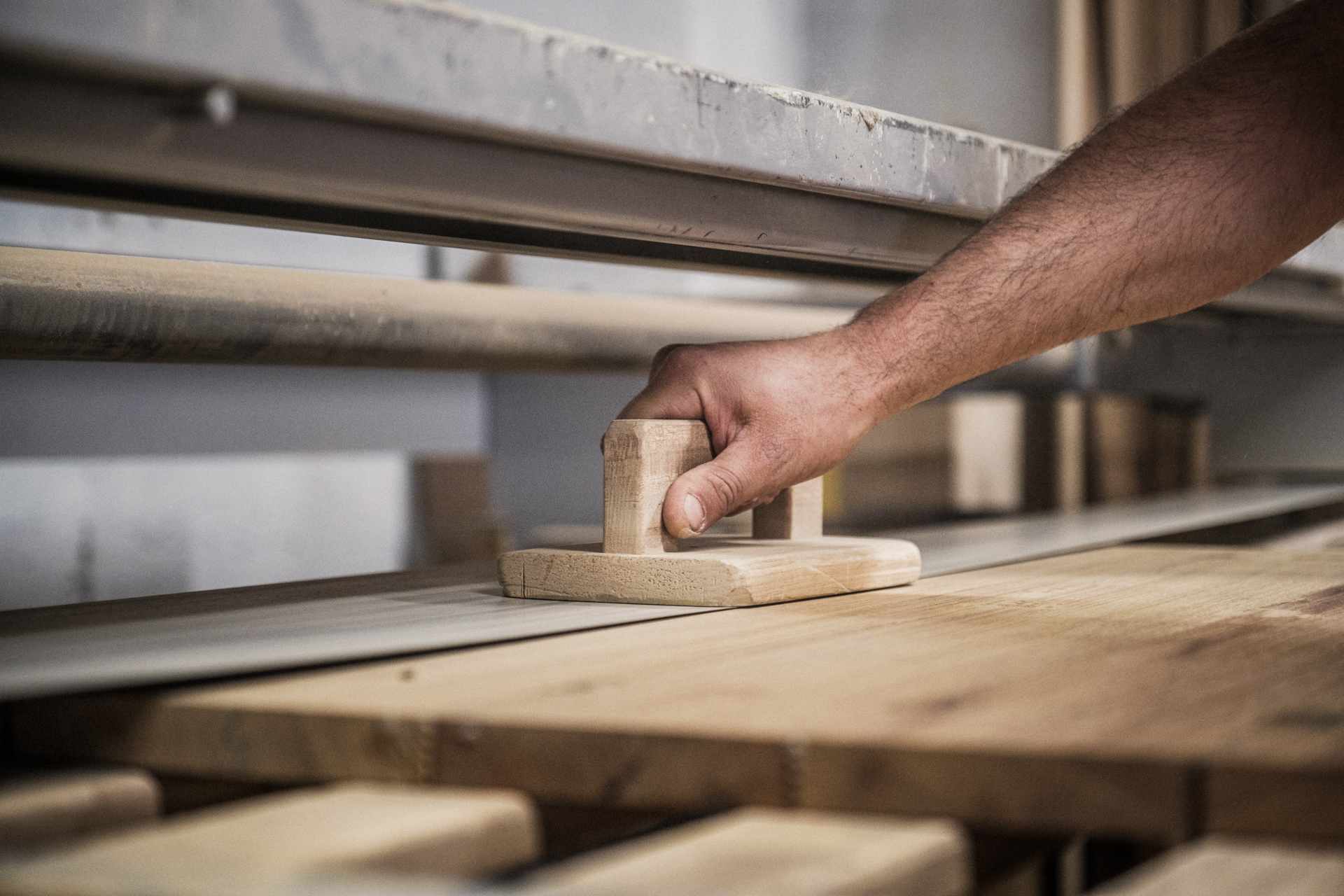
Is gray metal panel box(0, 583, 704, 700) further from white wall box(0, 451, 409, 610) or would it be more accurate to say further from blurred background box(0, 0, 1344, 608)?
white wall box(0, 451, 409, 610)

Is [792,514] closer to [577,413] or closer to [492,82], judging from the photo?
[492,82]

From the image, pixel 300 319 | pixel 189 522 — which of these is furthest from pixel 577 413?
pixel 300 319

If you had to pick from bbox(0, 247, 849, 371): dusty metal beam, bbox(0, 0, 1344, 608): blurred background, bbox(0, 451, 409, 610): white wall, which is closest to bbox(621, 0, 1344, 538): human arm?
bbox(0, 247, 849, 371): dusty metal beam

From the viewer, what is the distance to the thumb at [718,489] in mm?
918

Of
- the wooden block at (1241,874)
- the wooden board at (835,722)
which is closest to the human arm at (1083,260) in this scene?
the wooden board at (835,722)

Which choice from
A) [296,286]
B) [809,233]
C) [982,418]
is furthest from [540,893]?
[982,418]

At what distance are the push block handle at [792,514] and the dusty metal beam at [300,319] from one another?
1.66ft

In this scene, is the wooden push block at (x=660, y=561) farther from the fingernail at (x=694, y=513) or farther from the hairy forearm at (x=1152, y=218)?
the hairy forearm at (x=1152, y=218)

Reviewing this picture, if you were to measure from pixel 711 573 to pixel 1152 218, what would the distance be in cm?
44

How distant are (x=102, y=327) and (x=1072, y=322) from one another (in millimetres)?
802

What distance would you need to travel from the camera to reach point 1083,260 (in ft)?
3.32

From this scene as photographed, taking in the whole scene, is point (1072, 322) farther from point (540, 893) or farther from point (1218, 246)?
point (540, 893)

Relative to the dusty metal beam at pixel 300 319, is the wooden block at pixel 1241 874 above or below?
below

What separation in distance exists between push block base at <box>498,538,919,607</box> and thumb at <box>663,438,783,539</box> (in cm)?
2
